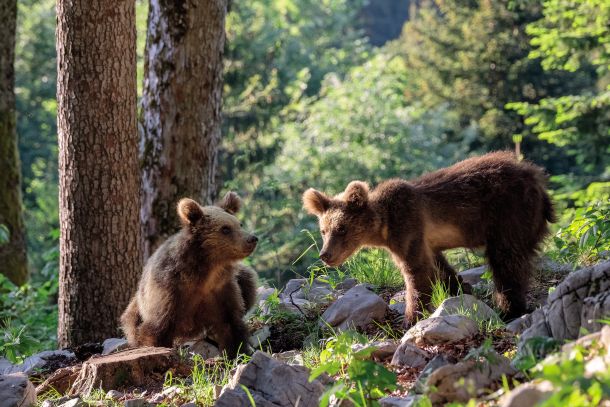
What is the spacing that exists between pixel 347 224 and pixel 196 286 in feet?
4.46

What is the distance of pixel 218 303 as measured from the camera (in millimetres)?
7133

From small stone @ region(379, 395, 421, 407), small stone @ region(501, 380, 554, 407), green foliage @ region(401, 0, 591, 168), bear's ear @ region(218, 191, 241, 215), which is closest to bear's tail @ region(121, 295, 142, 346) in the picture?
bear's ear @ region(218, 191, 241, 215)

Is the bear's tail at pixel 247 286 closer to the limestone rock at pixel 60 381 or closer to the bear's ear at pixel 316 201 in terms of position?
the bear's ear at pixel 316 201

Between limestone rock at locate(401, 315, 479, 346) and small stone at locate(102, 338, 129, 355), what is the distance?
109 inches

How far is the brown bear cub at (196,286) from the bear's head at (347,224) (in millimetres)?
645

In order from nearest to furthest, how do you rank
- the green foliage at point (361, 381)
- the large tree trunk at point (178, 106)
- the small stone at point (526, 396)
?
the small stone at point (526, 396) < the green foliage at point (361, 381) < the large tree trunk at point (178, 106)

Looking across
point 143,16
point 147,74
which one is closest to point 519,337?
point 147,74

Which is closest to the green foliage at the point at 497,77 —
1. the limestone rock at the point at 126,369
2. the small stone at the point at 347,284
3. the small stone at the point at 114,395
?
the small stone at the point at 347,284

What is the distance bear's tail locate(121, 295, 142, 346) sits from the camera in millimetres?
7199

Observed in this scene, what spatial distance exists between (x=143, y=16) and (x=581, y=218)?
19800 mm

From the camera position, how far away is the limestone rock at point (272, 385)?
4930 millimetres

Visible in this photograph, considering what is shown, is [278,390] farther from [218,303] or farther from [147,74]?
[147,74]

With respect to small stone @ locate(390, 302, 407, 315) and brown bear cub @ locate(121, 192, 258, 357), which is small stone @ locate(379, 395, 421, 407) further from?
small stone @ locate(390, 302, 407, 315)

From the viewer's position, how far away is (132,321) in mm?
7316
